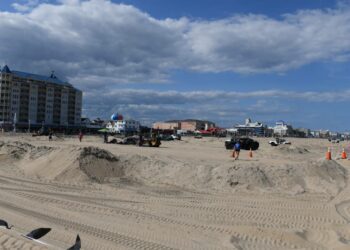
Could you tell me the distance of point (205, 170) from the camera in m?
17.3

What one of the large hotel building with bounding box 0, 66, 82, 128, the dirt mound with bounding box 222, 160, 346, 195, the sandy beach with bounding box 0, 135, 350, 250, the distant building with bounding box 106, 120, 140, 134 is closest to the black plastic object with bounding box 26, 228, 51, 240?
the sandy beach with bounding box 0, 135, 350, 250

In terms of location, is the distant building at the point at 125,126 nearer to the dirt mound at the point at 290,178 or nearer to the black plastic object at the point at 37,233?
the dirt mound at the point at 290,178

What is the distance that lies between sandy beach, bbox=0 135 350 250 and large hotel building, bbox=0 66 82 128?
106 m

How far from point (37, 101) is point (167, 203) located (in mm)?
133850

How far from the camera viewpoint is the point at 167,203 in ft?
40.7

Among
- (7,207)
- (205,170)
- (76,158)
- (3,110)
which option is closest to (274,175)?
(205,170)

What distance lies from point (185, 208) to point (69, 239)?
15.0ft

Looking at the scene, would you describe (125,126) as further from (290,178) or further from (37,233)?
(37,233)

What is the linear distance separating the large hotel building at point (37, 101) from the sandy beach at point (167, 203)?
4170 inches

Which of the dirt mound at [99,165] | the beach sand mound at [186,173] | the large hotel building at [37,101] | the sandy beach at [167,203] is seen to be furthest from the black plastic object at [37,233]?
the large hotel building at [37,101]

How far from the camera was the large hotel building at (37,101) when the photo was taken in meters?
127

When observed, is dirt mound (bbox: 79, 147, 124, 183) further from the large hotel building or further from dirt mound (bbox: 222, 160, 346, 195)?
the large hotel building

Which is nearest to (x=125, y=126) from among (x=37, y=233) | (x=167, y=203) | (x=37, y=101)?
(x=37, y=101)

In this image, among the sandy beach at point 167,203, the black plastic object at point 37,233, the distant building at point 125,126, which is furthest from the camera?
the distant building at point 125,126
